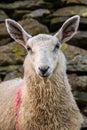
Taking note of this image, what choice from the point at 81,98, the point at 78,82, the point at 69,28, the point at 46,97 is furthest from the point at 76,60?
the point at 46,97

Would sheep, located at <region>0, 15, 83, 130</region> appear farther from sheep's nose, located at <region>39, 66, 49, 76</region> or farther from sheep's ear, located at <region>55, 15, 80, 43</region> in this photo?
sheep's nose, located at <region>39, 66, 49, 76</region>

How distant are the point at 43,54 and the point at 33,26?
5.57 metres

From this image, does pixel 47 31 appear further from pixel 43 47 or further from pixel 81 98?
pixel 43 47

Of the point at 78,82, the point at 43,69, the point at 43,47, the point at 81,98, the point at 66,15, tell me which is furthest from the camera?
the point at 66,15

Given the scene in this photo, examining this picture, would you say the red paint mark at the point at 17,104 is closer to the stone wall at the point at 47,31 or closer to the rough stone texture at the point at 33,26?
the stone wall at the point at 47,31

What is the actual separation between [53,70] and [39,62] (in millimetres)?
453

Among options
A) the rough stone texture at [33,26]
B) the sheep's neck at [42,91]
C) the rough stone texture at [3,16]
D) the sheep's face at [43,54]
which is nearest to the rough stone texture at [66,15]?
the rough stone texture at [33,26]

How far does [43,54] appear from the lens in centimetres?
793

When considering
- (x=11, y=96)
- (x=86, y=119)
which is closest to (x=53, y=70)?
(x=11, y=96)

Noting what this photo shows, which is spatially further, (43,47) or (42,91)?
(42,91)

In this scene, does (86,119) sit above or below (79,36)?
below

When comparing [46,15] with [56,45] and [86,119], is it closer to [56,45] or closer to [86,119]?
[86,119]

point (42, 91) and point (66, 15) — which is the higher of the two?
point (66, 15)

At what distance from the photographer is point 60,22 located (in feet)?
45.3
